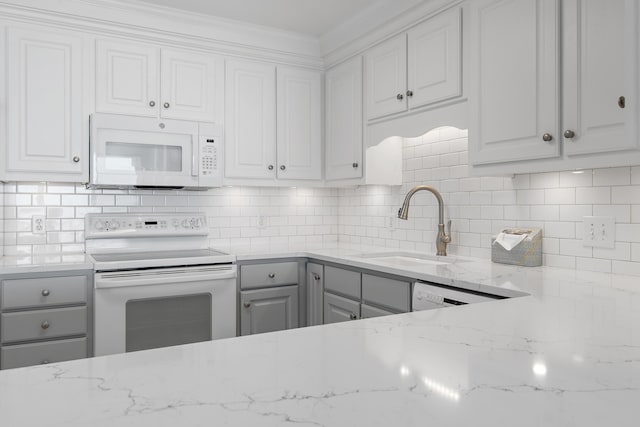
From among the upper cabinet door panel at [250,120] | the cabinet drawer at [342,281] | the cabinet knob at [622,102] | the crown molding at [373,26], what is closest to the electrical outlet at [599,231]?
the cabinet knob at [622,102]

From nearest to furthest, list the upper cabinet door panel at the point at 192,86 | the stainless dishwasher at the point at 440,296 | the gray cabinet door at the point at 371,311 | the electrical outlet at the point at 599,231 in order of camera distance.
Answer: the stainless dishwasher at the point at 440,296
the electrical outlet at the point at 599,231
the gray cabinet door at the point at 371,311
the upper cabinet door panel at the point at 192,86

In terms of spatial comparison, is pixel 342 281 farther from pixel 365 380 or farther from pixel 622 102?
pixel 365 380

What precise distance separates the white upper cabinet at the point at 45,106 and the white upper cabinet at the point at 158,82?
13cm

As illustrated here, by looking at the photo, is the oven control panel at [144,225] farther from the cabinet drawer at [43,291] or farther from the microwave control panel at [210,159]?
the cabinet drawer at [43,291]

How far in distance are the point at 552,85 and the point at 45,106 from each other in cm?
254

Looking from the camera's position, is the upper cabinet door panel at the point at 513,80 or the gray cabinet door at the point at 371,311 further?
the gray cabinet door at the point at 371,311

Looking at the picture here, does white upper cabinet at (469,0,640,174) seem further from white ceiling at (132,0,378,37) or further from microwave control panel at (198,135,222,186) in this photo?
microwave control panel at (198,135,222,186)

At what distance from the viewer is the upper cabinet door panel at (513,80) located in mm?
1886

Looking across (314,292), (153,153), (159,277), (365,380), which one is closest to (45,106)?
(153,153)

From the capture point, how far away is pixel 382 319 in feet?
3.64

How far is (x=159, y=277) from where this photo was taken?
2600 mm

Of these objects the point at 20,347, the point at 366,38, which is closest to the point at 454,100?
the point at 366,38

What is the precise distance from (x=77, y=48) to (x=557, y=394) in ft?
9.63

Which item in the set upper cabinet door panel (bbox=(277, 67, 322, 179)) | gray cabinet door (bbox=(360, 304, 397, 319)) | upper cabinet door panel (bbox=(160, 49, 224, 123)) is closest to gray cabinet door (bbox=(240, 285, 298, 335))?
gray cabinet door (bbox=(360, 304, 397, 319))
